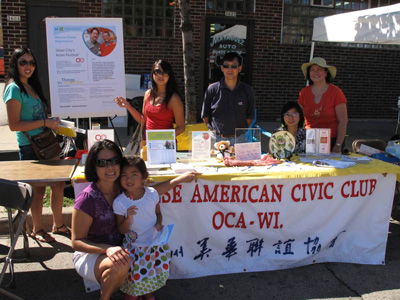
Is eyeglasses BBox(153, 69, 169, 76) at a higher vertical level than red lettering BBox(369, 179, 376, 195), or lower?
Result: higher

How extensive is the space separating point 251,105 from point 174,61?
5125 mm

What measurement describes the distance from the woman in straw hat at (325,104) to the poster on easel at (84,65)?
Answer: 196 centimetres

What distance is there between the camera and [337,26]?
5879 millimetres

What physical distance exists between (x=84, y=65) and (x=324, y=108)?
96.8 inches

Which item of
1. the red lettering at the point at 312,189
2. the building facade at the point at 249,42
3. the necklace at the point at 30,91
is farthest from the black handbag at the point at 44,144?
the building facade at the point at 249,42

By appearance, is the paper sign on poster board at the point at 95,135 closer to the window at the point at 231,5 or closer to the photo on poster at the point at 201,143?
the photo on poster at the point at 201,143

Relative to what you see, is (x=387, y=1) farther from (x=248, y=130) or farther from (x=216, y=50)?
(x=248, y=130)

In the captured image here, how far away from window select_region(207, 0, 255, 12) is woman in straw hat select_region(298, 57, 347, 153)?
5.11 metres

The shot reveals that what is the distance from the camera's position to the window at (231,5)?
867 cm

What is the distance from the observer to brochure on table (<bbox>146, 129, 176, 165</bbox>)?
319cm

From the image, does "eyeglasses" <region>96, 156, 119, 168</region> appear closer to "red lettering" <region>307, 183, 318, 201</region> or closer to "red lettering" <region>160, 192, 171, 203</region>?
"red lettering" <region>160, 192, 171, 203</region>

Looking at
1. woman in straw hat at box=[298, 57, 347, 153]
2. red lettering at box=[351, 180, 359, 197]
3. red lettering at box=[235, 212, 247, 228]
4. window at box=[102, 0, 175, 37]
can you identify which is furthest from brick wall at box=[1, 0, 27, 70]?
red lettering at box=[351, 180, 359, 197]

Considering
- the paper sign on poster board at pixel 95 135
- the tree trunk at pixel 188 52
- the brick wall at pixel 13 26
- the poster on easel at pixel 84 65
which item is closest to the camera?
the paper sign on poster board at pixel 95 135

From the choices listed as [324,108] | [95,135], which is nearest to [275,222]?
[324,108]
